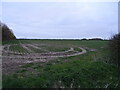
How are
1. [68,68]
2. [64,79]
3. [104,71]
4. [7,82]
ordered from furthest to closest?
[104,71]
[68,68]
[64,79]
[7,82]

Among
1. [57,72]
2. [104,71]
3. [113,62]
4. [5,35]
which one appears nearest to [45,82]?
[57,72]

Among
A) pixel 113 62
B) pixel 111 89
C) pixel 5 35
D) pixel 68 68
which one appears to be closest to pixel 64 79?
pixel 68 68

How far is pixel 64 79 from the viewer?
9484mm

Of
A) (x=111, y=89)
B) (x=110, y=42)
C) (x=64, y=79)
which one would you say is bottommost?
(x=111, y=89)

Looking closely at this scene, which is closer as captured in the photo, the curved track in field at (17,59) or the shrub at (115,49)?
the curved track in field at (17,59)

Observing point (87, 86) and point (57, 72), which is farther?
point (57, 72)

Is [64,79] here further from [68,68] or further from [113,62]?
[113,62]

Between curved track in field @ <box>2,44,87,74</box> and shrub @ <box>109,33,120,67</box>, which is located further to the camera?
shrub @ <box>109,33,120,67</box>

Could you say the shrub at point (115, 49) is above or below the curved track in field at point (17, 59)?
above

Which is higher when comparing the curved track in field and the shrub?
the shrub

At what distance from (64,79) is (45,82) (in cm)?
123

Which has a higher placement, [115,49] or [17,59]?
[115,49]

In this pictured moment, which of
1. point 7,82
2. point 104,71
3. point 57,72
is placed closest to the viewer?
point 7,82

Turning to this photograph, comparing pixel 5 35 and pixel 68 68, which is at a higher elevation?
pixel 5 35
